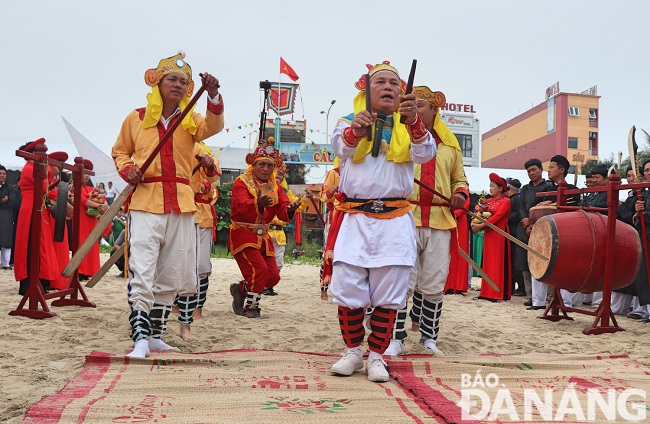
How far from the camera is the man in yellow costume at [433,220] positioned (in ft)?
14.6

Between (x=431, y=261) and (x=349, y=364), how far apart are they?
1.25 meters

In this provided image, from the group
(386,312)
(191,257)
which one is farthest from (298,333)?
(386,312)

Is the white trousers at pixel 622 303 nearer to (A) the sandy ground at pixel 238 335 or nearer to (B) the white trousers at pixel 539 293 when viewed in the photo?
(A) the sandy ground at pixel 238 335

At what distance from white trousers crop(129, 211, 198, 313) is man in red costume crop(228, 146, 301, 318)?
4.79 ft

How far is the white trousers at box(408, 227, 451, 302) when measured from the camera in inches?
175

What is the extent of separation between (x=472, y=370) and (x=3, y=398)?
2506 mm

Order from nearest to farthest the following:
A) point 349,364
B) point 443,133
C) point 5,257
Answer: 1. point 349,364
2. point 443,133
3. point 5,257

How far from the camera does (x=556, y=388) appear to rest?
3287mm

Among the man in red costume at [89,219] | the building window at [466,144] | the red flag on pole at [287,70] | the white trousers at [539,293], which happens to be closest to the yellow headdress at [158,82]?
the man in red costume at [89,219]

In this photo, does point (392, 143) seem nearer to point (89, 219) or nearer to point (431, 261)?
point (431, 261)

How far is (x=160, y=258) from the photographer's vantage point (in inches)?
160

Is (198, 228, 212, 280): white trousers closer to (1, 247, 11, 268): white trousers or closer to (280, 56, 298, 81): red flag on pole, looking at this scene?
(1, 247, 11, 268): white trousers

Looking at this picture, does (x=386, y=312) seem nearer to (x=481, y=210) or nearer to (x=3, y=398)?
(x=3, y=398)

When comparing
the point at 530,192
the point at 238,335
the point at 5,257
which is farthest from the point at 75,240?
the point at 530,192
